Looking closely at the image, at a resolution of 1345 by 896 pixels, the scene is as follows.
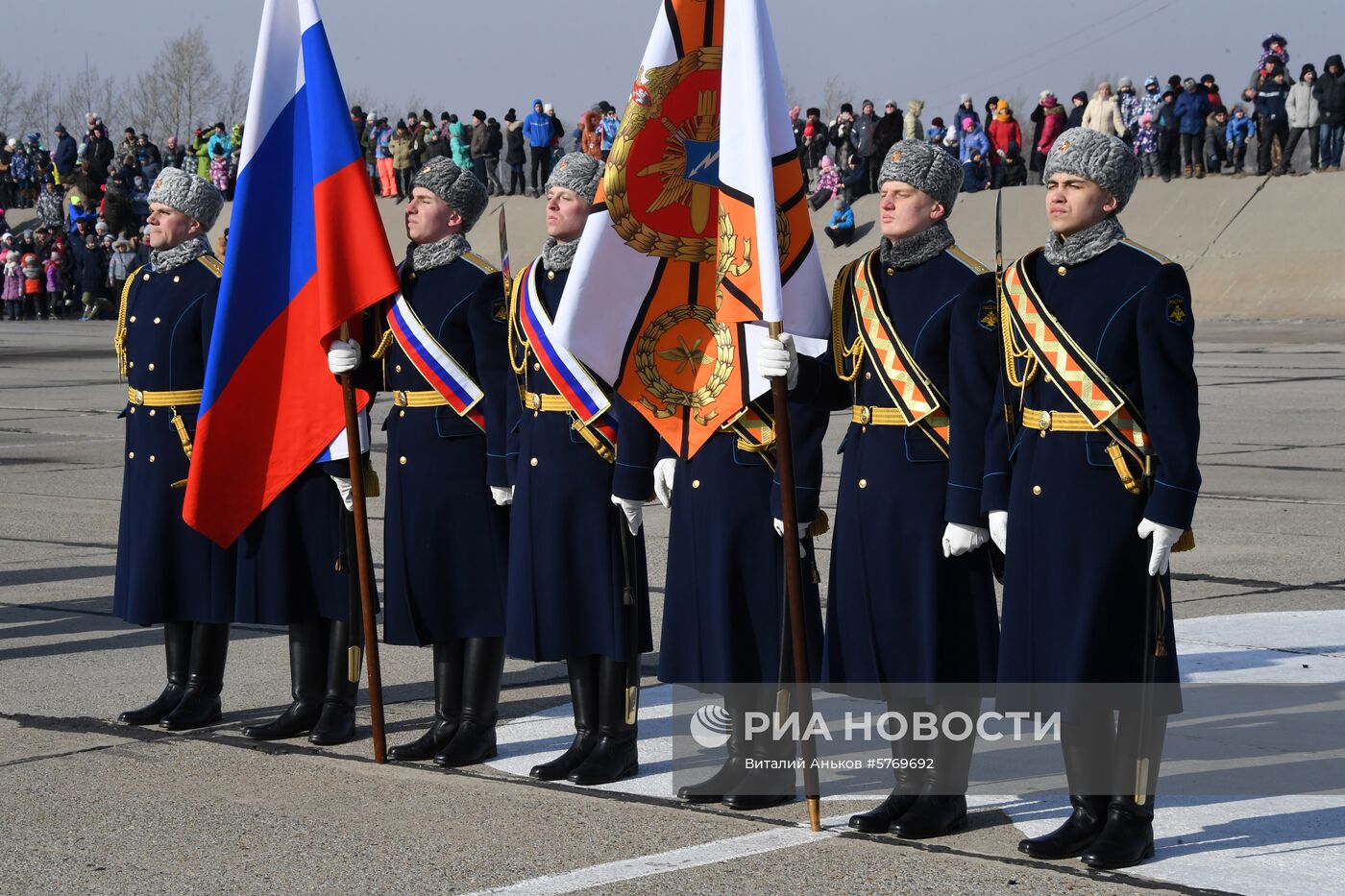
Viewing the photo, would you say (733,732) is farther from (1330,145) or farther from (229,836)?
(1330,145)

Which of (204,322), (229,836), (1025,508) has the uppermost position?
(204,322)

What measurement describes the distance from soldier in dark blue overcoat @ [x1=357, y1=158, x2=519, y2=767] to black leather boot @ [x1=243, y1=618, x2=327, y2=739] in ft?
1.34

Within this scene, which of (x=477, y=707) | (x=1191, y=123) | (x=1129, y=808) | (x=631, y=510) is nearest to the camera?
(x=1129, y=808)

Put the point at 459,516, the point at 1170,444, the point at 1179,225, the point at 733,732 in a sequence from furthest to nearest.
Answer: the point at 1179,225, the point at 459,516, the point at 733,732, the point at 1170,444

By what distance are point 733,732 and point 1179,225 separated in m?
30.7

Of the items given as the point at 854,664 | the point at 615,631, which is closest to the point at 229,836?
the point at 615,631

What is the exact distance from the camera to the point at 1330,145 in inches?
1291

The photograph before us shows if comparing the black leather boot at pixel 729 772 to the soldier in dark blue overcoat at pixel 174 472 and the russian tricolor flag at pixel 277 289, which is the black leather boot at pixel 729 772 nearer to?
the russian tricolor flag at pixel 277 289

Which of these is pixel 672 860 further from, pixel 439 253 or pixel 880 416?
pixel 439 253

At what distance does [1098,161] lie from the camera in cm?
515

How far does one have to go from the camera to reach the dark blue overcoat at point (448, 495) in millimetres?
6488

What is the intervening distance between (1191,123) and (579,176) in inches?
1140

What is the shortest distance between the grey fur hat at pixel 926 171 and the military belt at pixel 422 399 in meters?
1.82

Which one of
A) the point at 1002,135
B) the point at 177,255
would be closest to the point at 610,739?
the point at 177,255
